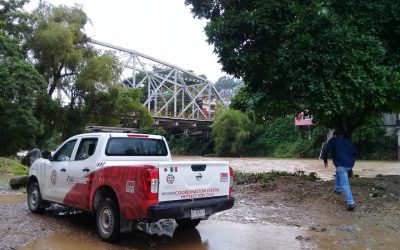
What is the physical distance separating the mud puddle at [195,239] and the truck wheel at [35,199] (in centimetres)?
184

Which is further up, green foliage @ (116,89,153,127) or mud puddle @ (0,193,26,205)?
green foliage @ (116,89,153,127)

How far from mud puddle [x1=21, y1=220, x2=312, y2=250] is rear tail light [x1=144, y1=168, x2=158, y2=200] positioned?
97 cm

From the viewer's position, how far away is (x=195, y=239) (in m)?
6.89

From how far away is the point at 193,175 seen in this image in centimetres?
640

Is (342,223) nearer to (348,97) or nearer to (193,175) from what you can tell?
(348,97)

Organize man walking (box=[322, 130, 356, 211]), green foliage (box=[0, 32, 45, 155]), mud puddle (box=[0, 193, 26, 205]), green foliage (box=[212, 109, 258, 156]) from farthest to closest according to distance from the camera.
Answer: green foliage (box=[212, 109, 258, 156])
green foliage (box=[0, 32, 45, 155])
mud puddle (box=[0, 193, 26, 205])
man walking (box=[322, 130, 356, 211])

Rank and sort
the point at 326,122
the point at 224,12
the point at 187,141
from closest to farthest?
the point at 224,12
the point at 326,122
the point at 187,141

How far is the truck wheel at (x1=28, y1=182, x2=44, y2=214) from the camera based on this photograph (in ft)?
28.3

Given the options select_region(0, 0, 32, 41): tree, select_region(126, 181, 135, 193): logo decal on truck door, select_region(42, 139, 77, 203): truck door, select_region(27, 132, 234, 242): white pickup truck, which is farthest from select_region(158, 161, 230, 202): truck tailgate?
select_region(0, 0, 32, 41): tree

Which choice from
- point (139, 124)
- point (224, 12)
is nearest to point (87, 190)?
point (224, 12)

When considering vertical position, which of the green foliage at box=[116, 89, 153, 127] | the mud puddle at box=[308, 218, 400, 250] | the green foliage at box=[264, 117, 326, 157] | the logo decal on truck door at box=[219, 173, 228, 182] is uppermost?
the green foliage at box=[116, 89, 153, 127]

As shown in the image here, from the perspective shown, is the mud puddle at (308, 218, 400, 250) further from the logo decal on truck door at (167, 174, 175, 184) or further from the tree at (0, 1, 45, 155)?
the tree at (0, 1, 45, 155)

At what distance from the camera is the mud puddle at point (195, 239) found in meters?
6.38

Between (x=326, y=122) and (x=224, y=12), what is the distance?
4461mm
